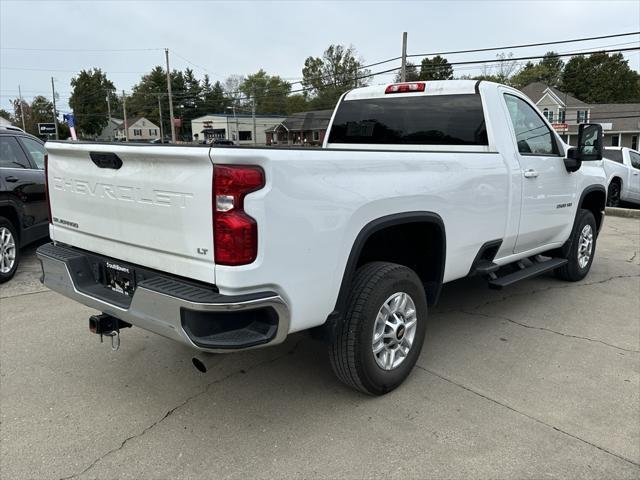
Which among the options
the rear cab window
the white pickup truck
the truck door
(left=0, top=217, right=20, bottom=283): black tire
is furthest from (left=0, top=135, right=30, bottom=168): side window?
the truck door

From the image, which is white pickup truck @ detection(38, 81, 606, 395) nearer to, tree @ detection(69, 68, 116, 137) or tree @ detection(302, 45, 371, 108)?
tree @ detection(302, 45, 371, 108)

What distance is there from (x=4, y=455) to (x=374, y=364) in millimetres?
2092

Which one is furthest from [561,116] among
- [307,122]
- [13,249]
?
[13,249]

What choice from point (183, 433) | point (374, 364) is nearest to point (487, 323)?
point (374, 364)

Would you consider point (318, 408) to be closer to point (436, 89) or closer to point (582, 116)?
point (436, 89)

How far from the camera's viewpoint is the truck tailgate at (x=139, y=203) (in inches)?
96.3

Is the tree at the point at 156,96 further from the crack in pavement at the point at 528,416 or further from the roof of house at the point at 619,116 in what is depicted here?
the crack in pavement at the point at 528,416

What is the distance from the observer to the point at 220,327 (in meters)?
2.48

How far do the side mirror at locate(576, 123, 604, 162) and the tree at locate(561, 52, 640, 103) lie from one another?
7554cm

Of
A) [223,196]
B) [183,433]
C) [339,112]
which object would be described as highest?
[339,112]

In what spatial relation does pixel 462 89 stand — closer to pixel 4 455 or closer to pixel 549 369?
pixel 549 369

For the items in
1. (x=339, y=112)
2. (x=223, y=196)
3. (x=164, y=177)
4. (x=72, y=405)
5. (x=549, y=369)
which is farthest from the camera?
(x=339, y=112)

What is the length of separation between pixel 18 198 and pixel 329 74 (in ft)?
275

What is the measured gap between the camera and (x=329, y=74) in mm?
85250
